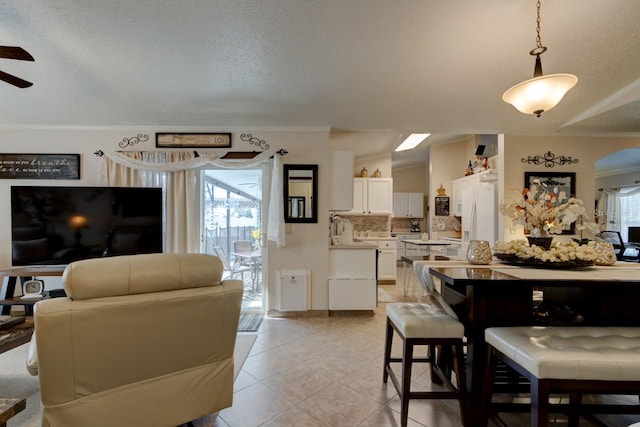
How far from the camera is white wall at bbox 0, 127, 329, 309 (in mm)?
3736

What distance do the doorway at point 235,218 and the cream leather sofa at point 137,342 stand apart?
233 cm

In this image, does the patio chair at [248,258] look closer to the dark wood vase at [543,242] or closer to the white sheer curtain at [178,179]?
the white sheer curtain at [178,179]

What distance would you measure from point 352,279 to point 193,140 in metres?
2.77

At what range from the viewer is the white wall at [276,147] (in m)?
3.74

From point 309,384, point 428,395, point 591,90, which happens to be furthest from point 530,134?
point 309,384

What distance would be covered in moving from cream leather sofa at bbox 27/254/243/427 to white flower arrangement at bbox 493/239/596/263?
195 centimetres

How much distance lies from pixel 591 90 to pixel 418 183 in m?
6.05

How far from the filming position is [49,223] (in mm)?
3348

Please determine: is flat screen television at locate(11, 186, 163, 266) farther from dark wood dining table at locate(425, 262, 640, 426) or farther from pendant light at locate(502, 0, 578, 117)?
pendant light at locate(502, 0, 578, 117)

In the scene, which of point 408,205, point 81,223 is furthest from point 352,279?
point 408,205

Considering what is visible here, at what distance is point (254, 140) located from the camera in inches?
151

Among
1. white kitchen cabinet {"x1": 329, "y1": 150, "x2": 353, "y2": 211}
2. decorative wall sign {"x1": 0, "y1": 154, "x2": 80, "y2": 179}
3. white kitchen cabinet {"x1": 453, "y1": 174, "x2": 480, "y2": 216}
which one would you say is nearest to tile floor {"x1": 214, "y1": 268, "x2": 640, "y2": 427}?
white kitchen cabinet {"x1": 329, "y1": 150, "x2": 353, "y2": 211}

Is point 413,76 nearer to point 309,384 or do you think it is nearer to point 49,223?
point 309,384

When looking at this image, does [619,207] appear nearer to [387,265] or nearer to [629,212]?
[629,212]
